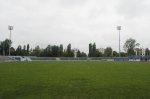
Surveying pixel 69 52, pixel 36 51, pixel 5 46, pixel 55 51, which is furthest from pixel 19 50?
pixel 69 52

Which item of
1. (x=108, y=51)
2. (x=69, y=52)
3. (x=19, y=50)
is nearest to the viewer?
(x=69, y=52)

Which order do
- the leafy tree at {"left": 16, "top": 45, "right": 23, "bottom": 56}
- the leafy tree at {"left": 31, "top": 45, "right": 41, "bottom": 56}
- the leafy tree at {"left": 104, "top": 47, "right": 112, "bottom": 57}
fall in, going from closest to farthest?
the leafy tree at {"left": 16, "top": 45, "right": 23, "bottom": 56}
the leafy tree at {"left": 31, "top": 45, "right": 41, "bottom": 56}
the leafy tree at {"left": 104, "top": 47, "right": 112, "bottom": 57}

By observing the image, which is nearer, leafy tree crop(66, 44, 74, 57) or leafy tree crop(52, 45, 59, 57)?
leafy tree crop(66, 44, 74, 57)

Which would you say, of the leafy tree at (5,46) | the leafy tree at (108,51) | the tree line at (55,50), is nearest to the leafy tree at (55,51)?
the tree line at (55,50)

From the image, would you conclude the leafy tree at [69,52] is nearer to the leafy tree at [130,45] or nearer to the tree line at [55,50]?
the tree line at [55,50]

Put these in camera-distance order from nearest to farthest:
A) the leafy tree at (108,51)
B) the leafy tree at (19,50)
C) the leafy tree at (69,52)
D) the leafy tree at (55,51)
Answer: the leafy tree at (69,52) → the leafy tree at (55,51) → the leafy tree at (19,50) → the leafy tree at (108,51)

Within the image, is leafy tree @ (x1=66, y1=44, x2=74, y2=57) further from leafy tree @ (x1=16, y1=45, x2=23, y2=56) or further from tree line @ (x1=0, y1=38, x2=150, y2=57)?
leafy tree @ (x1=16, y1=45, x2=23, y2=56)

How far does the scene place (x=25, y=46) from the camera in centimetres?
15250

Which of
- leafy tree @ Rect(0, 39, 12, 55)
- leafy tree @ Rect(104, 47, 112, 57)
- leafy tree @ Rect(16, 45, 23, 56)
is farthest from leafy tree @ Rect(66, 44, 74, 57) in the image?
leafy tree @ Rect(104, 47, 112, 57)

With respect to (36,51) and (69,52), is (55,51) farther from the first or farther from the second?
(36,51)

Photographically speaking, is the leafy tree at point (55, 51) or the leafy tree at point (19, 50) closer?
the leafy tree at point (55, 51)

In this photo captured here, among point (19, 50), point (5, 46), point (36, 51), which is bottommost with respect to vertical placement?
point (36, 51)

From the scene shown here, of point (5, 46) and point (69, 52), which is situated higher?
point (5, 46)

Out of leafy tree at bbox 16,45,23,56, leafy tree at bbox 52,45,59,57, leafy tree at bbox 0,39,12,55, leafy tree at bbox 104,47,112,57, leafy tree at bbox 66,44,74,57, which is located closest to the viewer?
leafy tree at bbox 66,44,74,57
